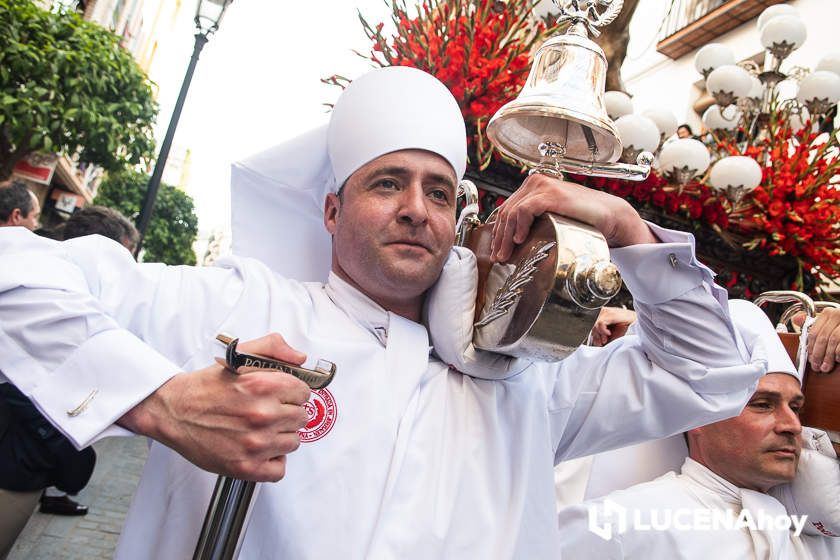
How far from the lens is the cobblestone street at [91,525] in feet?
14.3

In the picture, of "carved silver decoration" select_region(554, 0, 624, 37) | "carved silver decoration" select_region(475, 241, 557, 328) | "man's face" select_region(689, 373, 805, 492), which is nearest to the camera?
"carved silver decoration" select_region(475, 241, 557, 328)

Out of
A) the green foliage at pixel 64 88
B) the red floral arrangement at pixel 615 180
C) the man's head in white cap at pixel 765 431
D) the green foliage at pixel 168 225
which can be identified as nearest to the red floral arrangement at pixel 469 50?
the red floral arrangement at pixel 615 180

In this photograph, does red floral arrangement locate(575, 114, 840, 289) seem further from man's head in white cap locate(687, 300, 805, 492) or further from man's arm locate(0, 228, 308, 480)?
man's arm locate(0, 228, 308, 480)

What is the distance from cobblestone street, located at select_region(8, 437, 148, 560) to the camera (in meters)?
4.37

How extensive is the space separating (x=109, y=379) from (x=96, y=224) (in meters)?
3.22

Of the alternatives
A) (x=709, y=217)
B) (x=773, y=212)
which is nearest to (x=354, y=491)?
(x=709, y=217)

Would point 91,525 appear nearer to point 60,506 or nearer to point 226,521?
point 60,506

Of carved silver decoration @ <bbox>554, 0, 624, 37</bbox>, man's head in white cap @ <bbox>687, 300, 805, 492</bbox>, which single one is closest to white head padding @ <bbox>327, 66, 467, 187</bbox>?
carved silver decoration @ <bbox>554, 0, 624, 37</bbox>

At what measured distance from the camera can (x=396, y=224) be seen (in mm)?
1923

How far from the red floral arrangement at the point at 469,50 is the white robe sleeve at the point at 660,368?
130cm

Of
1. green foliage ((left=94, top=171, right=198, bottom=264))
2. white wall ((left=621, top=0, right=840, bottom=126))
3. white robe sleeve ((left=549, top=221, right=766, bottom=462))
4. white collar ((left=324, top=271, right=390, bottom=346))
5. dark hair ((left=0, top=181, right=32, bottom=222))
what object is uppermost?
Answer: white wall ((left=621, top=0, right=840, bottom=126))

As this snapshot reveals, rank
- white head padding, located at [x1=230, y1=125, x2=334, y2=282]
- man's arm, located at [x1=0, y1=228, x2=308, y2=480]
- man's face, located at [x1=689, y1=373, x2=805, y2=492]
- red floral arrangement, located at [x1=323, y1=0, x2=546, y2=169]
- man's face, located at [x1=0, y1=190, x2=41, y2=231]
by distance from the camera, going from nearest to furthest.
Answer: man's arm, located at [x1=0, y1=228, x2=308, y2=480] < white head padding, located at [x1=230, y1=125, x2=334, y2=282] < man's face, located at [x1=689, y1=373, x2=805, y2=492] < red floral arrangement, located at [x1=323, y1=0, x2=546, y2=169] < man's face, located at [x1=0, y1=190, x2=41, y2=231]

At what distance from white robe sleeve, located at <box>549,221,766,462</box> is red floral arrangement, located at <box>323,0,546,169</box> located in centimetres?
130

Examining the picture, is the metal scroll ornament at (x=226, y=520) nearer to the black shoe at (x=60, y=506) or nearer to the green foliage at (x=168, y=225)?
the black shoe at (x=60, y=506)
